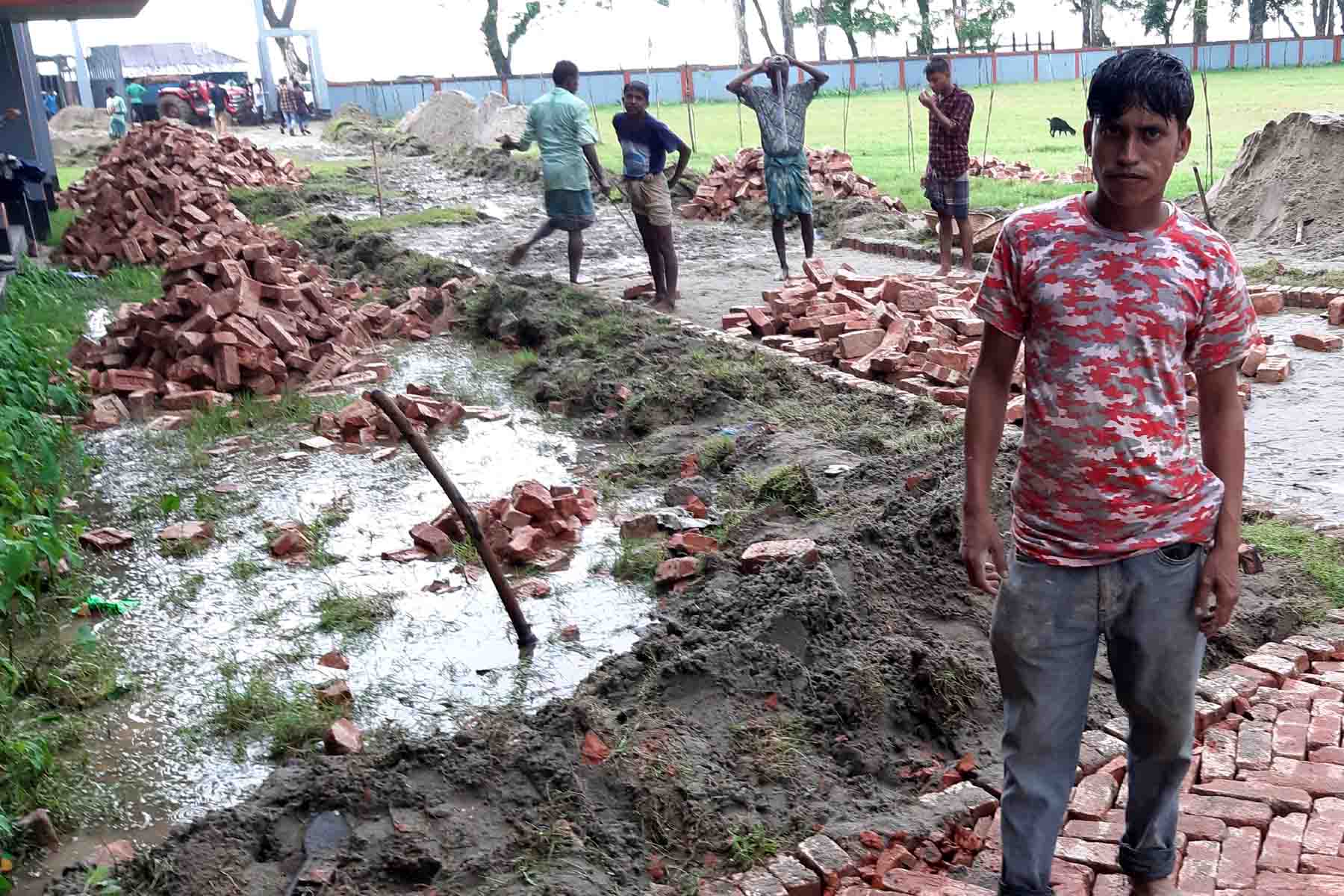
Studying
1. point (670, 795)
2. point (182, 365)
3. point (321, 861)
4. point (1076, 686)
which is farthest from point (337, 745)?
point (182, 365)

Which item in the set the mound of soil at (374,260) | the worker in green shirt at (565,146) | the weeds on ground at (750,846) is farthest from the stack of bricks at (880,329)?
the mound of soil at (374,260)

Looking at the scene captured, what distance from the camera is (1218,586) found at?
2381mm

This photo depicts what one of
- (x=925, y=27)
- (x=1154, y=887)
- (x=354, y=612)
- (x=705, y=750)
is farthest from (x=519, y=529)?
(x=925, y=27)

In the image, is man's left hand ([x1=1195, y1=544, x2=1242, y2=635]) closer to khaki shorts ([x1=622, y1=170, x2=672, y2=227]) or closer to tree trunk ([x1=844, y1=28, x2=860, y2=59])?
khaki shorts ([x1=622, y1=170, x2=672, y2=227])

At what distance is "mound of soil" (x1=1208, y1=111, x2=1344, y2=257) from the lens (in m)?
11.8

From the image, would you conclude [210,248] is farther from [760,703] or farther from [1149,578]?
[1149,578]

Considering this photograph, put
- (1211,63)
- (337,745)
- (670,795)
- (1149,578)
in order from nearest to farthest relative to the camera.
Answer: (1149,578), (670,795), (337,745), (1211,63)

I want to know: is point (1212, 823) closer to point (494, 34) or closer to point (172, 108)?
point (172, 108)

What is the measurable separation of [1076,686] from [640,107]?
8.18 meters

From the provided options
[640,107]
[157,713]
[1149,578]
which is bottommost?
[157,713]

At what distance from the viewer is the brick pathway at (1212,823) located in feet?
9.55

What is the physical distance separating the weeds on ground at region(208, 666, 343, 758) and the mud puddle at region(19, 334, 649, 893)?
0.04 m

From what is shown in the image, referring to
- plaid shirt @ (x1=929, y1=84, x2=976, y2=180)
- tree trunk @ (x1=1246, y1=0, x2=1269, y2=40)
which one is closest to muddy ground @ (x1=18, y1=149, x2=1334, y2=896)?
plaid shirt @ (x1=929, y1=84, x2=976, y2=180)

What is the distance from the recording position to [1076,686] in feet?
8.18
